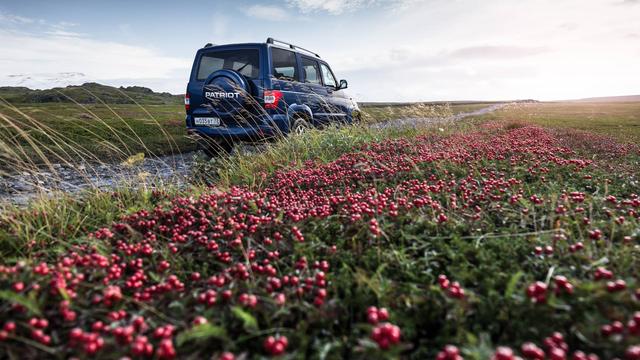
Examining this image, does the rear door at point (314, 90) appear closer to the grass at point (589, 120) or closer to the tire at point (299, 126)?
the tire at point (299, 126)

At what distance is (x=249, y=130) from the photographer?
799 cm

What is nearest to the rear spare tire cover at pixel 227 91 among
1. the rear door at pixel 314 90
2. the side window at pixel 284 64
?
the side window at pixel 284 64

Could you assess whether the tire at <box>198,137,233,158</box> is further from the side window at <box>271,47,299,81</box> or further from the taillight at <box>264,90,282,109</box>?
the side window at <box>271,47,299,81</box>

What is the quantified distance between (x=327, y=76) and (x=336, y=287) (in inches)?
382

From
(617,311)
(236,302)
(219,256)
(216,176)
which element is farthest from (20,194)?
(617,311)

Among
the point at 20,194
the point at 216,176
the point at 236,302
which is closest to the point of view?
the point at 236,302

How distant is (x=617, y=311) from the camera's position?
1705 millimetres

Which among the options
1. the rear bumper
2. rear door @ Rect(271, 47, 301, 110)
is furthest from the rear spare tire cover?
rear door @ Rect(271, 47, 301, 110)

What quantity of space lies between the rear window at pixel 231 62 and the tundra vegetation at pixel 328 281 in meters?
4.81

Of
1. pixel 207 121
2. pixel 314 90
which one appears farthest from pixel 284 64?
pixel 207 121

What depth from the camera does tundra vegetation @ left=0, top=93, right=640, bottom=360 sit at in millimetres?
1676

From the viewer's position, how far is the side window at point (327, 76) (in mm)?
10812

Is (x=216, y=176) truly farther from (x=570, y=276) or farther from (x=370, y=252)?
(x=570, y=276)

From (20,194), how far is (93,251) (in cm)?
428
